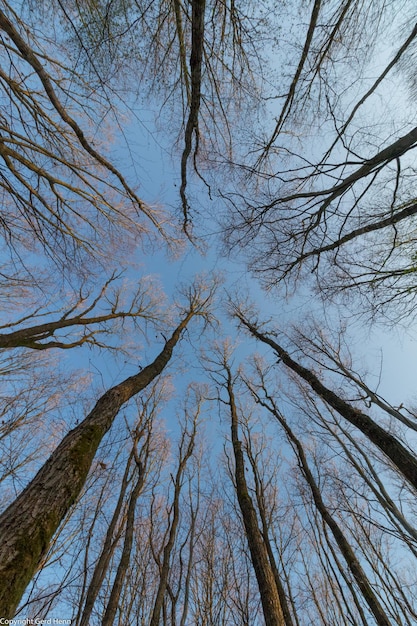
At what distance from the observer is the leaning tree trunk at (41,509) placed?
1540mm

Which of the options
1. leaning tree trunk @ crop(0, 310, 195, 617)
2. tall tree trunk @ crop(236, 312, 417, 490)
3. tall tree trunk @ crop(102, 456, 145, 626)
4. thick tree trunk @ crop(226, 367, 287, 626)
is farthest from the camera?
tall tree trunk @ crop(102, 456, 145, 626)

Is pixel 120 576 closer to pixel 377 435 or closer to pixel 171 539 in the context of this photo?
pixel 171 539

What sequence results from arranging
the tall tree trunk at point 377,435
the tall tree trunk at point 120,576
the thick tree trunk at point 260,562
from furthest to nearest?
the tall tree trunk at point 120,576 < the thick tree trunk at point 260,562 < the tall tree trunk at point 377,435

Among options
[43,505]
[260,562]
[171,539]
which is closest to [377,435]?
[260,562]

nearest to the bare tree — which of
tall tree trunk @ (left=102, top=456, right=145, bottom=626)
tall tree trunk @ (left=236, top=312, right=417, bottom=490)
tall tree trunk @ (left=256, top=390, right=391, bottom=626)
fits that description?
tall tree trunk @ (left=236, top=312, right=417, bottom=490)

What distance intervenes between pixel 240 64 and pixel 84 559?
10836mm

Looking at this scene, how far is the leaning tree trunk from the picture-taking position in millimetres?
1540

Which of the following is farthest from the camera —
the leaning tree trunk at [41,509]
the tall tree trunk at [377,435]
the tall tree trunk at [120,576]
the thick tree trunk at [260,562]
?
the tall tree trunk at [120,576]

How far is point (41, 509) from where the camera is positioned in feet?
6.22

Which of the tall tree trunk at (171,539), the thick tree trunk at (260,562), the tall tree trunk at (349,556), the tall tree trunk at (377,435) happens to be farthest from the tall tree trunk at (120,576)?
the tall tree trunk at (377,435)

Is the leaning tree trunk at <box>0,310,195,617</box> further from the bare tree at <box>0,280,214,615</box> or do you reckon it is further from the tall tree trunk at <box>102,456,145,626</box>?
the tall tree trunk at <box>102,456,145,626</box>

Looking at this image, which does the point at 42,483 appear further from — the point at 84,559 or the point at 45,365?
the point at 45,365

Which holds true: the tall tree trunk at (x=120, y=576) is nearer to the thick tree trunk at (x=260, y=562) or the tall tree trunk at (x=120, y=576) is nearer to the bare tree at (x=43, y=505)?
the thick tree trunk at (x=260, y=562)

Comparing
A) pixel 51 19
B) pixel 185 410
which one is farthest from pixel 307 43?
pixel 185 410
